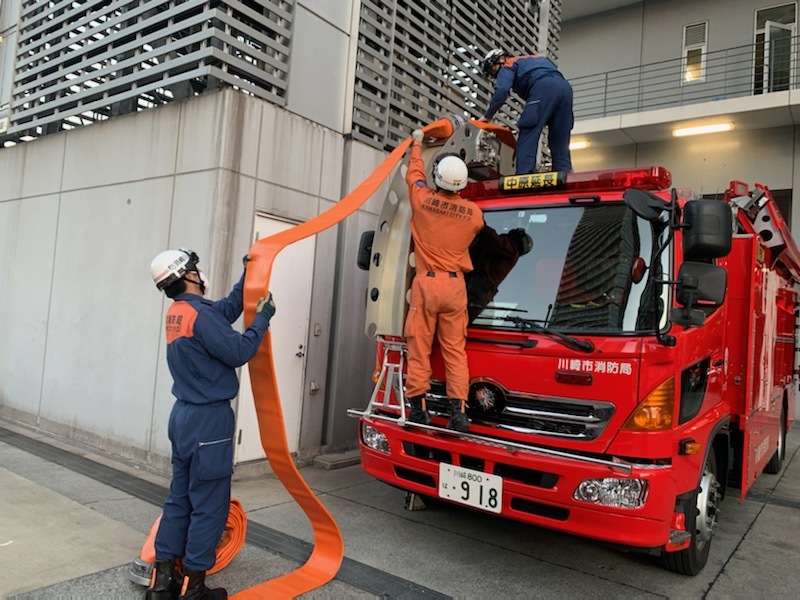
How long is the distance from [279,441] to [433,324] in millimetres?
1236

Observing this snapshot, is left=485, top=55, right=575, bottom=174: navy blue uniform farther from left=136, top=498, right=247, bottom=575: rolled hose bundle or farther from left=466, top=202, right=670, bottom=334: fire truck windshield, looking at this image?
left=136, top=498, right=247, bottom=575: rolled hose bundle

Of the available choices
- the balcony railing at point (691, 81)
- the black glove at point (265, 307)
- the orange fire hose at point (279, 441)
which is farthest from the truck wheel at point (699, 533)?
the balcony railing at point (691, 81)

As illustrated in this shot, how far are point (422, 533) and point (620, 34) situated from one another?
44.6ft

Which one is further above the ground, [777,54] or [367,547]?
[777,54]

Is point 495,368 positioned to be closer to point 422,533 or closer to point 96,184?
point 422,533

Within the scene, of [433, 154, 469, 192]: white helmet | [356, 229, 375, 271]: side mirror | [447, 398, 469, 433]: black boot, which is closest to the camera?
[447, 398, 469, 433]: black boot

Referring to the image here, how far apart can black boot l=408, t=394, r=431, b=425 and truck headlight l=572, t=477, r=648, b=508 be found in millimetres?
1039

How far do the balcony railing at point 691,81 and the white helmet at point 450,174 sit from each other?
36.1ft

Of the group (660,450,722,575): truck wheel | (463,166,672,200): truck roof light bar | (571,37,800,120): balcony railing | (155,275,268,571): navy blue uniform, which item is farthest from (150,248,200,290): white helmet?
(571,37,800,120): balcony railing

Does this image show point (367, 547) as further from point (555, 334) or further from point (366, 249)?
point (366, 249)

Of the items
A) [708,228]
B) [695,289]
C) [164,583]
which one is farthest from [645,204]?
[164,583]

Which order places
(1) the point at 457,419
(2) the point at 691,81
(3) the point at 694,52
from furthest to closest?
(3) the point at 694,52 → (2) the point at 691,81 → (1) the point at 457,419

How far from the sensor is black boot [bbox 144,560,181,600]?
3.19 m

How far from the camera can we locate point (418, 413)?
401 cm
